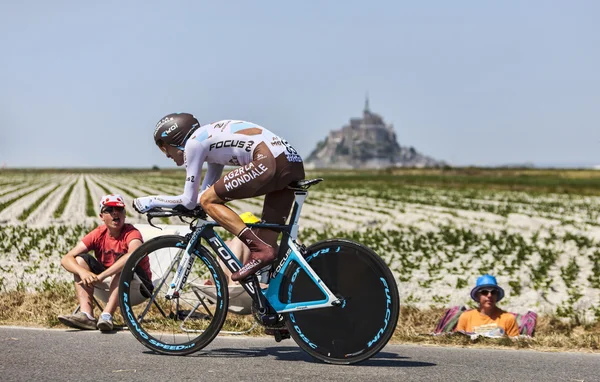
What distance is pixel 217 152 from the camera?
18.0 ft

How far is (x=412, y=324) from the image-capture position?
7582 mm

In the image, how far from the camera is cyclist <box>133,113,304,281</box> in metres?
5.41

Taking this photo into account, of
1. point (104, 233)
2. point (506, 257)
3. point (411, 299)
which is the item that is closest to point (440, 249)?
point (506, 257)

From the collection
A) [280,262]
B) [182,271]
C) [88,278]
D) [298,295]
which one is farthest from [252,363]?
[88,278]

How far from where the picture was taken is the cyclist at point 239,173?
5.41 metres

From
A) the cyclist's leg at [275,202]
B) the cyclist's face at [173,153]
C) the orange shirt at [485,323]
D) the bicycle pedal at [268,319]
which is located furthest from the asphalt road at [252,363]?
the cyclist's face at [173,153]

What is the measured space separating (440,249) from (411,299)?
254 inches

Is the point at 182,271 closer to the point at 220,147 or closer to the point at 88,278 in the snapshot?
the point at 220,147

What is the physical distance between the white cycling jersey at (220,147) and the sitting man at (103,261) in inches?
56.3

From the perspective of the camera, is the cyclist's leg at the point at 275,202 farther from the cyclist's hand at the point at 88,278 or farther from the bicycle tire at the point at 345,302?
the cyclist's hand at the point at 88,278

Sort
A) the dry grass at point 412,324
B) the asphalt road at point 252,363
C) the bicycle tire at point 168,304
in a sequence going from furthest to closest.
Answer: the dry grass at point 412,324, the bicycle tire at point 168,304, the asphalt road at point 252,363

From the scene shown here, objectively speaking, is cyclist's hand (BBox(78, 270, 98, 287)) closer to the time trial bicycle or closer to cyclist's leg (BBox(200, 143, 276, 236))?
the time trial bicycle

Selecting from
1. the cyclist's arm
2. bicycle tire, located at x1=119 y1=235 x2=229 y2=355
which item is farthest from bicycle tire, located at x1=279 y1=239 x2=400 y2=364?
the cyclist's arm

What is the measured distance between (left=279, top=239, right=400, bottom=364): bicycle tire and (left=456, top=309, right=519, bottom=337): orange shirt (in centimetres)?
182
